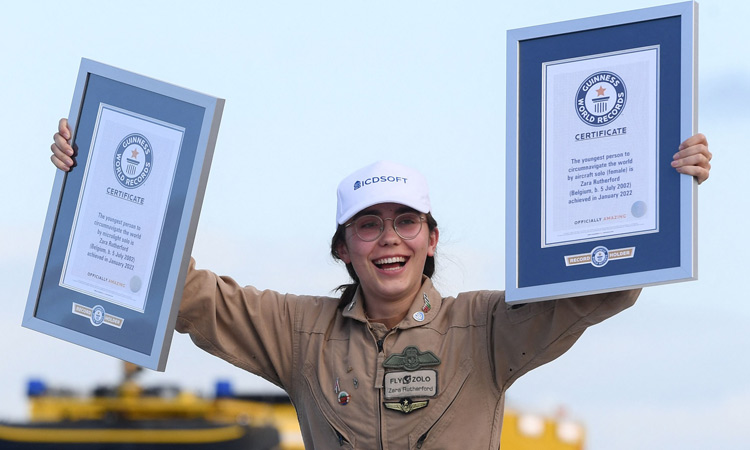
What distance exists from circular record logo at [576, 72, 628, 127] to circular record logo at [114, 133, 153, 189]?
183 centimetres

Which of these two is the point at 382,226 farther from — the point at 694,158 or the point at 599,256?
the point at 694,158

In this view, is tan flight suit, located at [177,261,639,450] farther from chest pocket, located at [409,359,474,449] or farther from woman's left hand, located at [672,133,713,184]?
woman's left hand, located at [672,133,713,184]

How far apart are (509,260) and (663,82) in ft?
3.02

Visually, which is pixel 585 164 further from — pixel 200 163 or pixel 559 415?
pixel 559 415

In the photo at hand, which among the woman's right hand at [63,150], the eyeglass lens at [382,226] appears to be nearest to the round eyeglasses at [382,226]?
the eyeglass lens at [382,226]

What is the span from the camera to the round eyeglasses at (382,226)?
575cm

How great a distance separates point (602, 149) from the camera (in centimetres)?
539

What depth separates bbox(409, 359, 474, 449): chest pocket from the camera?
217 inches

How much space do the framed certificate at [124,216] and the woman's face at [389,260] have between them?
2.33 feet

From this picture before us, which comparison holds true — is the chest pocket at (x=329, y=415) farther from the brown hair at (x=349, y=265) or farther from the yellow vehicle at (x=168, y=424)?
the yellow vehicle at (x=168, y=424)

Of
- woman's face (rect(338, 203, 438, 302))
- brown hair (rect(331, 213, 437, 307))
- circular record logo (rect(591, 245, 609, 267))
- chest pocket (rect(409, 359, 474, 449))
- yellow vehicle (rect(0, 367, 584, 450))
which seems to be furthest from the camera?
yellow vehicle (rect(0, 367, 584, 450))

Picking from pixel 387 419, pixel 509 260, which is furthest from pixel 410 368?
pixel 509 260

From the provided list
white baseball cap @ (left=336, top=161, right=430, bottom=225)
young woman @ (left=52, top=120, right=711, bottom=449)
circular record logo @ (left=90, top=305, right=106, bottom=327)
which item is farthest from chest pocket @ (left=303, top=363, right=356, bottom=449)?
circular record logo @ (left=90, top=305, right=106, bottom=327)

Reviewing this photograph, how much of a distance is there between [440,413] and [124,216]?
159 centimetres
